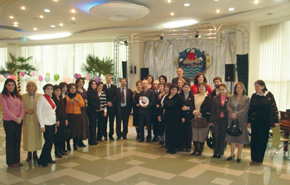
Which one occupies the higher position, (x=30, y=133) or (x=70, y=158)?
(x=30, y=133)

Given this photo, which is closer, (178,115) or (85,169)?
(85,169)

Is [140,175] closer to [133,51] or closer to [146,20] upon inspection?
[146,20]

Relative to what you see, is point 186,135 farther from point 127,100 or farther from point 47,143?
point 47,143

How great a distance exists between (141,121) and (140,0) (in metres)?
3.28

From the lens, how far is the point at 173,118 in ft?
17.7

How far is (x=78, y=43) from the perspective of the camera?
14.0 meters

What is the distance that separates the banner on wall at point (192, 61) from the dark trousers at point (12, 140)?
7564mm

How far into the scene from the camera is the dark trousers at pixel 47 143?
174 inches

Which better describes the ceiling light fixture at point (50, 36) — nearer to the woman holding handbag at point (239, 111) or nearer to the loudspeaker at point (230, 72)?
the loudspeaker at point (230, 72)

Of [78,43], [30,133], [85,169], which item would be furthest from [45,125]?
[78,43]

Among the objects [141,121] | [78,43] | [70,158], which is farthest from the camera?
[78,43]

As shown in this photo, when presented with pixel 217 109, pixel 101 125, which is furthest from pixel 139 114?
pixel 217 109

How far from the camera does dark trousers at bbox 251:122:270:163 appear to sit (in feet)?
15.1

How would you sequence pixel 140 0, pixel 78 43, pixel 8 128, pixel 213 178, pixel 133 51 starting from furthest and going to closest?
pixel 78 43
pixel 133 51
pixel 140 0
pixel 8 128
pixel 213 178
